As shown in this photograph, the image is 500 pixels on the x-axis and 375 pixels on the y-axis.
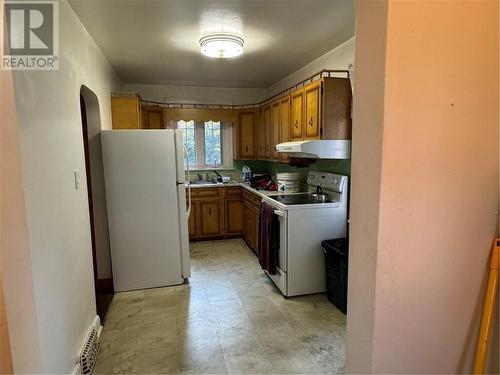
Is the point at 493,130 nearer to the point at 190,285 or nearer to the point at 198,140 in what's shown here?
the point at 190,285

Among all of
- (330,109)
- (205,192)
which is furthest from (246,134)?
(330,109)

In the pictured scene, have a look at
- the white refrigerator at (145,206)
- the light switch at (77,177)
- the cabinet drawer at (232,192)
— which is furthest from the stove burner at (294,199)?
the light switch at (77,177)

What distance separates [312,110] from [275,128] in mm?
1040

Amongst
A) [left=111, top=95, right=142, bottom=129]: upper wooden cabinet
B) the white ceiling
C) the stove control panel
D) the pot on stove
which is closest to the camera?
the white ceiling

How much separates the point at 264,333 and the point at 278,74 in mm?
3310

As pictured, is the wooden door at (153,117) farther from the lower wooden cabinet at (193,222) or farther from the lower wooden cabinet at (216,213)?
the lower wooden cabinet at (193,222)

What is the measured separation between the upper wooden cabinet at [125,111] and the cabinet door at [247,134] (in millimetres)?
1801

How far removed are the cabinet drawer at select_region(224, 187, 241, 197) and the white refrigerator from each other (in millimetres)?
1517

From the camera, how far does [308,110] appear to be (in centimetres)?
300

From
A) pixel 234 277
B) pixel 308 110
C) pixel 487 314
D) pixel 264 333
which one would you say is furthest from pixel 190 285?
pixel 487 314

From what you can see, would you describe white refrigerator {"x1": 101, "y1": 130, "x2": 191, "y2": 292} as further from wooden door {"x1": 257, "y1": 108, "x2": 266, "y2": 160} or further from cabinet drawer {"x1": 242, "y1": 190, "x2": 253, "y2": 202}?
wooden door {"x1": 257, "y1": 108, "x2": 266, "y2": 160}

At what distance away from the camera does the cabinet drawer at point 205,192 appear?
14.8 ft

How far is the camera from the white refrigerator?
2.95 m

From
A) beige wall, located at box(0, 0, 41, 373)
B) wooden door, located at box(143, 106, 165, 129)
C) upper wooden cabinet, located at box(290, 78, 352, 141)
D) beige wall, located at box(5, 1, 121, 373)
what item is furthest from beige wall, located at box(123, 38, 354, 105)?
beige wall, located at box(0, 0, 41, 373)
